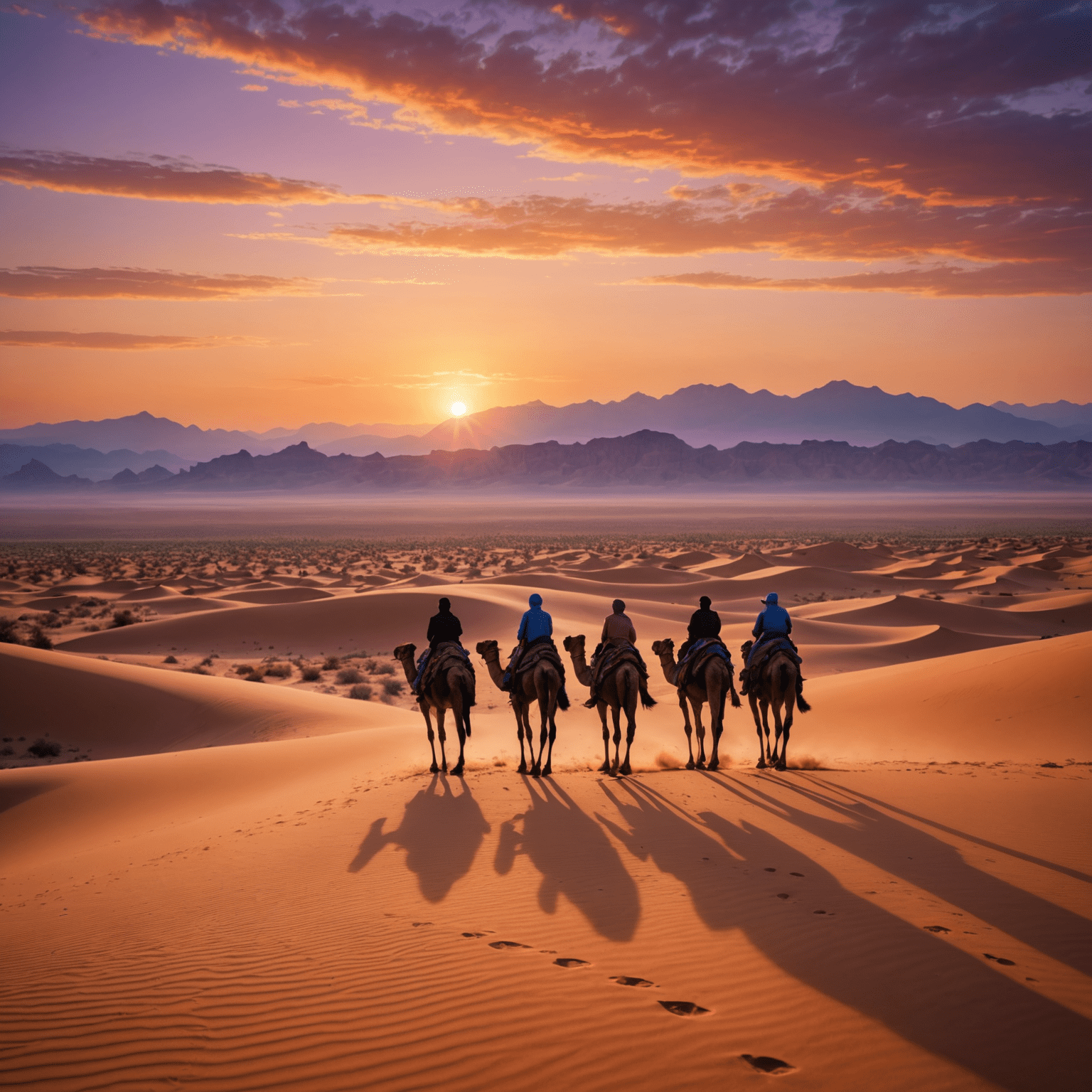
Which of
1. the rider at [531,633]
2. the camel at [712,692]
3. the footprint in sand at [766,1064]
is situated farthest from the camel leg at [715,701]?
the footprint in sand at [766,1064]

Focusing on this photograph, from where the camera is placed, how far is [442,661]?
10773 mm

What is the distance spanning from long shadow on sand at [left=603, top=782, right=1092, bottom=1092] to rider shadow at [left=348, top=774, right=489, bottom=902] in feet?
5.43

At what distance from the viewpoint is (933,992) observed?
15.9ft

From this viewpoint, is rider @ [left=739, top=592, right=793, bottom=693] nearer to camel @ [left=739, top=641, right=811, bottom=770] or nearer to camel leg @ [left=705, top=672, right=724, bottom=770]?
camel @ [left=739, top=641, right=811, bottom=770]

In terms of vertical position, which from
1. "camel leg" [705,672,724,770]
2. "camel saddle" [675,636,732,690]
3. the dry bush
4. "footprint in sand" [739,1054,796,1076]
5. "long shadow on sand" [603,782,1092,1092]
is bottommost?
the dry bush

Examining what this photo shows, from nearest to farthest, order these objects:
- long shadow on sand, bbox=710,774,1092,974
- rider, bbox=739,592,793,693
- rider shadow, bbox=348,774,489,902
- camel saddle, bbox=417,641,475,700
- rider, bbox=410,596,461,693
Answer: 1. long shadow on sand, bbox=710,774,1092,974
2. rider shadow, bbox=348,774,489,902
3. camel saddle, bbox=417,641,475,700
4. rider, bbox=410,596,461,693
5. rider, bbox=739,592,793,693

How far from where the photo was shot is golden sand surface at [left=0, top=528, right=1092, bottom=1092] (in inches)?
169

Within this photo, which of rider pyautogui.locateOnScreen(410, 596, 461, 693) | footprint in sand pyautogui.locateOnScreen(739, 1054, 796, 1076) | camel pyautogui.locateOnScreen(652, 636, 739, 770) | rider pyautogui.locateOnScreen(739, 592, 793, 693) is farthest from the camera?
rider pyautogui.locateOnScreen(739, 592, 793, 693)

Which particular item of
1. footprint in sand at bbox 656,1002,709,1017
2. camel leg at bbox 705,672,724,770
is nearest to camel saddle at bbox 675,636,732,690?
camel leg at bbox 705,672,724,770

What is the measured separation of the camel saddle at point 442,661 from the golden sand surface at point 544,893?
1355 mm

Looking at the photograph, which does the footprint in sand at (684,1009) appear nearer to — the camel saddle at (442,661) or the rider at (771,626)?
the camel saddle at (442,661)

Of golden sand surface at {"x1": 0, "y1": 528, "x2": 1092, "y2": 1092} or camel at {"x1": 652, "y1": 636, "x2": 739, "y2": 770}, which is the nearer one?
golden sand surface at {"x1": 0, "y1": 528, "x2": 1092, "y2": 1092}

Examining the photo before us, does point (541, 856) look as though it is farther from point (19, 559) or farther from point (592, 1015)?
point (19, 559)

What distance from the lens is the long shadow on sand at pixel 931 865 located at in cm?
570
